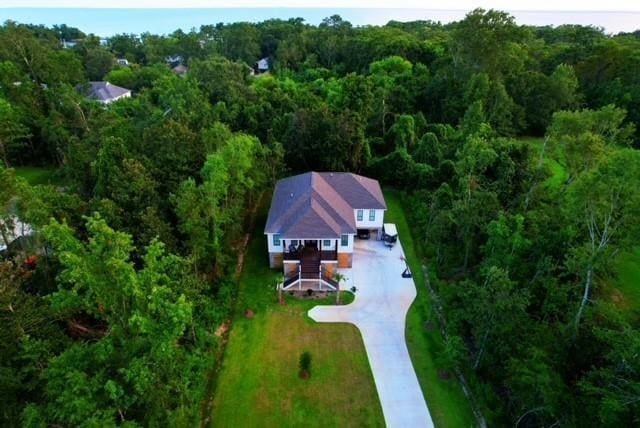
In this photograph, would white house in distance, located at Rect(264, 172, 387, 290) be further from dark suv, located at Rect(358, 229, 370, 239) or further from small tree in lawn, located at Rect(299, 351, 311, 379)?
small tree in lawn, located at Rect(299, 351, 311, 379)

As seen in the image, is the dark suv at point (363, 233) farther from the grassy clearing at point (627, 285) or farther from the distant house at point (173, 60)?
the distant house at point (173, 60)

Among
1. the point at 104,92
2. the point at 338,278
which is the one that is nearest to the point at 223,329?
the point at 338,278

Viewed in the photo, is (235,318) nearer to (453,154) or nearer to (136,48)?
(453,154)

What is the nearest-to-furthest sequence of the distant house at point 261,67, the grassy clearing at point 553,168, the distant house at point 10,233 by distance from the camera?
1. the distant house at point 10,233
2. the grassy clearing at point 553,168
3. the distant house at point 261,67

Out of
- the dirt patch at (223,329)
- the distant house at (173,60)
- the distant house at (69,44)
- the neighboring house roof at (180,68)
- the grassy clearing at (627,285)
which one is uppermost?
the distant house at (69,44)

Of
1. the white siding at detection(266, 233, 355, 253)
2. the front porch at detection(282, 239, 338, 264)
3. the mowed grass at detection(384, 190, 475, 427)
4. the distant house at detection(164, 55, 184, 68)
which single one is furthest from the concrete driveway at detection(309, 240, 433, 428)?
the distant house at detection(164, 55, 184, 68)

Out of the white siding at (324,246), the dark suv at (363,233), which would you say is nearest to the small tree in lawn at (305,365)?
the white siding at (324,246)
